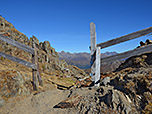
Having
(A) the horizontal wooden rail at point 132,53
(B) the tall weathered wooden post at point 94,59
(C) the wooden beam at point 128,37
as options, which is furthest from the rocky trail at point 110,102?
(C) the wooden beam at point 128,37

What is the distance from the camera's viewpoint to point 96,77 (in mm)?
4977

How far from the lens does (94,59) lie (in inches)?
201

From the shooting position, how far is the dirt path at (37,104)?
4.26 metres

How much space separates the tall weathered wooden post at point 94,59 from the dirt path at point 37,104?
1.50m

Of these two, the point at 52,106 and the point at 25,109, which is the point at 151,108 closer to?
the point at 52,106

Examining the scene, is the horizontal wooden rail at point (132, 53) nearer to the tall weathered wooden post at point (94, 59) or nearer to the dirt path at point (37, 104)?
the tall weathered wooden post at point (94, 59)

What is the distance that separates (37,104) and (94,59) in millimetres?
3203

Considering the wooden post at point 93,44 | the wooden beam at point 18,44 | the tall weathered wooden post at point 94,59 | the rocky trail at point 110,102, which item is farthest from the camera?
the wooden beam at point 18,44

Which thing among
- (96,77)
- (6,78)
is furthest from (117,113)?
(6,78)

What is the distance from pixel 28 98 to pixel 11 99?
758 mm

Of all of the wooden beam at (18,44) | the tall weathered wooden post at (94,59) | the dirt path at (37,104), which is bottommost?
the dirt path at (37,104)

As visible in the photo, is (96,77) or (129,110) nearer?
(129,110)

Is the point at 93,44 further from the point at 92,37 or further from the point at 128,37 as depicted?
the point at 128,37

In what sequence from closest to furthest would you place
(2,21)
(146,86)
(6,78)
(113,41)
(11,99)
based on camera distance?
1. (146,86)
2. (113,41)
3. (11,99)
4. (6,78)
5. (2,21)
